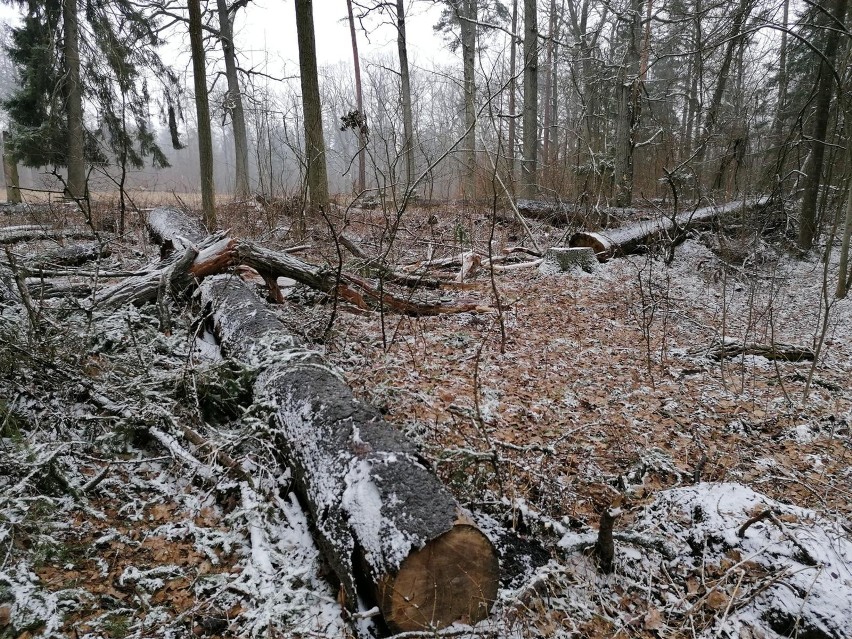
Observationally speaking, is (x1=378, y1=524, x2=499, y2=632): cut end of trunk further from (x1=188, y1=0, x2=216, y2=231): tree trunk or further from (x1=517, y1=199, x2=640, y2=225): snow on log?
(x1=517, y1=199, x2=640, y2=225): snow on log

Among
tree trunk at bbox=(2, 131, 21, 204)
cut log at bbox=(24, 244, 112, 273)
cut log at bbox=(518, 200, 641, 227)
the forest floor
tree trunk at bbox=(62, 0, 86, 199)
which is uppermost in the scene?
tree trunk at bbox=(62, 0, 86, 199)

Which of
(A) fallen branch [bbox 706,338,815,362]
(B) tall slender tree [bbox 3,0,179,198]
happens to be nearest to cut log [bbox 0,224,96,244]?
(B) tall slender tree [bbox 3,0,179,198]

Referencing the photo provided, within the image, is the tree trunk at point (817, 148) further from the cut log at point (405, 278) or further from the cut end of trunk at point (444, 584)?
the cut end of trunk at point (444, 584)

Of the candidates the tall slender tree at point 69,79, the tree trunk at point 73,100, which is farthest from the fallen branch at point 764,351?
the tree trunk at point 73,100

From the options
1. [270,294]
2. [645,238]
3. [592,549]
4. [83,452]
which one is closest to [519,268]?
[645,238]

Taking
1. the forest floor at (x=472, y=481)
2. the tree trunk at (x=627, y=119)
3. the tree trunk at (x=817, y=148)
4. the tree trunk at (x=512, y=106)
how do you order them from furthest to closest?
the tree trunk at (x=627, y=119) → the tree trunk at (x=817, y=148) → the tree trunk at (x=512, y=106) → the forest floor at (x=472, y=481)

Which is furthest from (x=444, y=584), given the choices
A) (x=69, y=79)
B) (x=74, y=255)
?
(x=69, y=79)

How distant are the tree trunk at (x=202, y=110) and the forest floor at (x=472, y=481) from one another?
4689 millimetres

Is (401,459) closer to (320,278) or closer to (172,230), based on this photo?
(320,278)

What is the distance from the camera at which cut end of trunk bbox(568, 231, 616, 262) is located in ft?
25.3

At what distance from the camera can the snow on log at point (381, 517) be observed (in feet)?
5.43

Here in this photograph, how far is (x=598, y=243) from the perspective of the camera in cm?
780

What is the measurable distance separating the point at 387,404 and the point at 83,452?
1740mm

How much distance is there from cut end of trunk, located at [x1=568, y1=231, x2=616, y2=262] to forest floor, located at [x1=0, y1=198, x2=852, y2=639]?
335 centimetres
